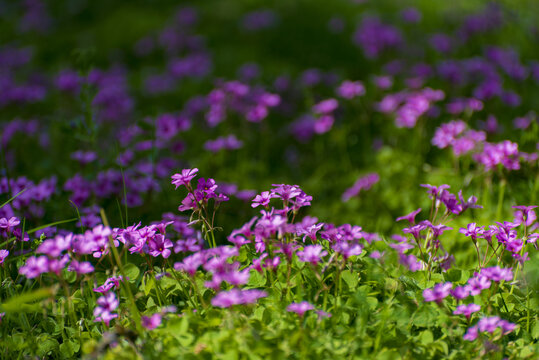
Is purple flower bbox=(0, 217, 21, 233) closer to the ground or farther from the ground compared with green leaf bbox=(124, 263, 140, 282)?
farther from the ground

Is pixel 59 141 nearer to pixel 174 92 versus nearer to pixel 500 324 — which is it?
pixel 174 92

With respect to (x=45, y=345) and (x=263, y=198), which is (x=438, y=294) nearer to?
(x=263, y=198)

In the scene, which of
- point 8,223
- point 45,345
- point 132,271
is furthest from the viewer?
point 132,271

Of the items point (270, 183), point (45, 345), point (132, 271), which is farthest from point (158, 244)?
point (270, 183)

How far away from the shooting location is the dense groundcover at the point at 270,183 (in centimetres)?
198

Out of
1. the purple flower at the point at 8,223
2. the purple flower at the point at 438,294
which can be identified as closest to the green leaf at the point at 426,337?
the purple flower at the point at 438,294

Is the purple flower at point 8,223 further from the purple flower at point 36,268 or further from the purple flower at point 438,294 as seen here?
the purple flower at point 438,294

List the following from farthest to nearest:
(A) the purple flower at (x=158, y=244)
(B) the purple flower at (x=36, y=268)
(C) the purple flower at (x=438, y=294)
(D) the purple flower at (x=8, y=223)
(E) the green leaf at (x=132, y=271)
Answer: (E) the green leaf at (x=132, y=271)
(D) the purple flower at (x=8, y=223)
(A) the purple flower at (x=158, y=244)
(C) the purple flower at (x=438, y=294)
(B) the purple flower at (x=36, y=268)

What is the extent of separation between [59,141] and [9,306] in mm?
3596

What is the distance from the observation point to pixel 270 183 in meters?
4.35

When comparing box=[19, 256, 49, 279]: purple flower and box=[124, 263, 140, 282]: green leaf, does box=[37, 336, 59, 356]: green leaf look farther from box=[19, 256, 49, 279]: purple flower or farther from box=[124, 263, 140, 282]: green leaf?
box=[19, 256, 49, 279]: purple flower

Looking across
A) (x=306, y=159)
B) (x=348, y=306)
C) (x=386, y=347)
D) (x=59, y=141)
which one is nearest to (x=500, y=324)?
(x=386, y=347)

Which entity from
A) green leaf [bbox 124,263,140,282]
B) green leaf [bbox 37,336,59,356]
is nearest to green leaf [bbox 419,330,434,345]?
green leaf [bbox 124,263,140,282]

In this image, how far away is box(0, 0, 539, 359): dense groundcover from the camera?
1.98m
